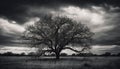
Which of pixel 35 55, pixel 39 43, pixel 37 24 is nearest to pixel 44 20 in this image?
pixel 37 24

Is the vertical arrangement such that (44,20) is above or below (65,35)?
above

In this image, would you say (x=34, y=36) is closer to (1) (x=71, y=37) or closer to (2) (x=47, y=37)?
(2) (x=47, y=37)

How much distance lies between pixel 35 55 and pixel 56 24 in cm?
748

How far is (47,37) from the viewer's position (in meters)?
38.3

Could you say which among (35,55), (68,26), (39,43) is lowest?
(35,55)

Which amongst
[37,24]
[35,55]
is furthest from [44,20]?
[35,55]

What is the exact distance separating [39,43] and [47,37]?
200cm

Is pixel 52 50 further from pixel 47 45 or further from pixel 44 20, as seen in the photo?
pixel 44 20

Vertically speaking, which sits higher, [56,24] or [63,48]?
[56,24]

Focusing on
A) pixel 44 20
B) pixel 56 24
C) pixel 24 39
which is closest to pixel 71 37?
pixel 56 24

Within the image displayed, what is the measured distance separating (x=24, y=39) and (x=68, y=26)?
921 centimetres

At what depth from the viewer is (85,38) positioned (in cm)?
3906

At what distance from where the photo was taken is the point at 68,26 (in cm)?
3856

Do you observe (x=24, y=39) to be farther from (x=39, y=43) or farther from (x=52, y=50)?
(x=52, y=50)
